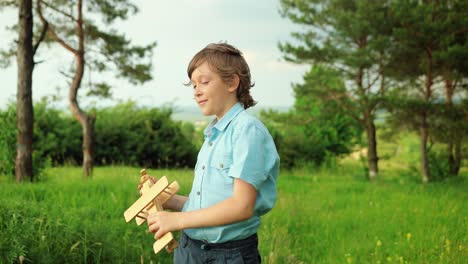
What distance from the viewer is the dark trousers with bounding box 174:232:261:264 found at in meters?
2.09

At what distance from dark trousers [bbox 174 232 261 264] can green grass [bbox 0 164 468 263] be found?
2.16 metres

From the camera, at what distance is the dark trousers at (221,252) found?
2086mm

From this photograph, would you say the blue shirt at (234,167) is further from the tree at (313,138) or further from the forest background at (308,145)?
the tree at (313,138)

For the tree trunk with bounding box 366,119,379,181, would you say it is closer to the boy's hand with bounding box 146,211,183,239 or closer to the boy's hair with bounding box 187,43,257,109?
the boy's hair with bounding box 187,43,257,109

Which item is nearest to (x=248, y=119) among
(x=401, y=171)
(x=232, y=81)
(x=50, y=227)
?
(x=232, y=81)

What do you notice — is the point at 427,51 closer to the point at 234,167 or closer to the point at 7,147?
the point at 7,147

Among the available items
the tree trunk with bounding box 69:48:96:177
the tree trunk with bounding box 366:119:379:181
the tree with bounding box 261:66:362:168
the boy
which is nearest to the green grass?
the boy

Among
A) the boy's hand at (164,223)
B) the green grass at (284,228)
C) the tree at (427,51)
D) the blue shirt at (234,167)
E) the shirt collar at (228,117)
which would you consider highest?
the tree at (427,51)

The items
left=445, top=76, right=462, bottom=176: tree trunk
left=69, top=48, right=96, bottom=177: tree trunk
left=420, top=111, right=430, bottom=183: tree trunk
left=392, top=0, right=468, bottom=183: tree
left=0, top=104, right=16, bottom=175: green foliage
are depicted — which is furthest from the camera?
left=420, top=111, right=430, bottom=183: tree trunk

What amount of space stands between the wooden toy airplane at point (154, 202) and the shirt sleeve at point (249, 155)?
0.30m

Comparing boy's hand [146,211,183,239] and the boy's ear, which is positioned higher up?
the boy's ear

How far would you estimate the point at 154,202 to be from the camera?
2.08 meters

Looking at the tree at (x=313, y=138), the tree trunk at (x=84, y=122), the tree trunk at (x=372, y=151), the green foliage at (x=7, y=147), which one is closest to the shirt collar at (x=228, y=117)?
the green foliage at (x=7, y=147)

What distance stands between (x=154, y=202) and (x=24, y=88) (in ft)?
23.0
